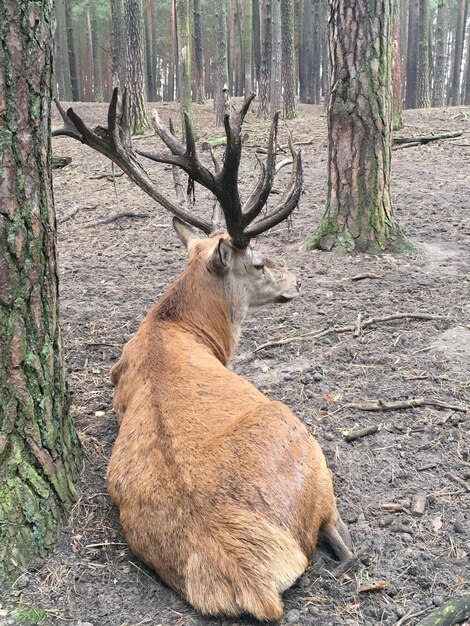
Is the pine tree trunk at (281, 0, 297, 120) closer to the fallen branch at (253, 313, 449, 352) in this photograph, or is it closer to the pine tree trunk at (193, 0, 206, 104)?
the pine tree trunk at (193, 0, 206, 104)

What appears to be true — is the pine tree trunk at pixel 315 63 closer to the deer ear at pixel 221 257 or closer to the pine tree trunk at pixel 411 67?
the pine tree trunk at pixel 411 67

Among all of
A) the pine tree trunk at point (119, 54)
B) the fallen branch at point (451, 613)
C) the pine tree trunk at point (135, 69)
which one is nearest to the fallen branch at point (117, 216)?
the pine tree trunk at point (135, 69)

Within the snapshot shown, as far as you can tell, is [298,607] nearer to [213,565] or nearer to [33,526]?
[213,565]

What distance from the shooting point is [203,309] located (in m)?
4.80

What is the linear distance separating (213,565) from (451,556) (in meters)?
1.29

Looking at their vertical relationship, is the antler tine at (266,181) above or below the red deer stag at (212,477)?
above

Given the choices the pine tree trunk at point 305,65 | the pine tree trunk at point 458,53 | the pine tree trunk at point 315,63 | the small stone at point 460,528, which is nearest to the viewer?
the small stone at point 460,528

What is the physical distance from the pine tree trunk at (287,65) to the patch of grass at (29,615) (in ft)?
60.4

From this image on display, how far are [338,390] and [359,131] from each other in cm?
372

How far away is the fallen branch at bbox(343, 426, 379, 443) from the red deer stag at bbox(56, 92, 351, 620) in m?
0.86

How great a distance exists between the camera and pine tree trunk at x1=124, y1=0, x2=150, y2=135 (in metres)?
16.5

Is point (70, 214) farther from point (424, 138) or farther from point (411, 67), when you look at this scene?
point (411, 67)

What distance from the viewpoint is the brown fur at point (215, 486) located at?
2787mm

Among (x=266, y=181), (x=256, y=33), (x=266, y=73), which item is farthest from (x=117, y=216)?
(x=256, y=33)
